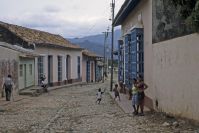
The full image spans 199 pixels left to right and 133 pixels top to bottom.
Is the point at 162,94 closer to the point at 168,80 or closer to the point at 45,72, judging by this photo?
the point at 168,80

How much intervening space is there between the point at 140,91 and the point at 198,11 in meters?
5.84

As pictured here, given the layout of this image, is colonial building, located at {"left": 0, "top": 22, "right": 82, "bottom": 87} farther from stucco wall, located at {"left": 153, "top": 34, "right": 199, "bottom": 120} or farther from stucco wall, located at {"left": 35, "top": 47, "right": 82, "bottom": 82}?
stucco wall, located at {"left": 153, "top": 34, "right": 199, "bottom": 120}

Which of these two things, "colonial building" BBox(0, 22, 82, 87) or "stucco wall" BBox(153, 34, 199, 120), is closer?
"stucco wall" BBox(153, 34, 199, 120)

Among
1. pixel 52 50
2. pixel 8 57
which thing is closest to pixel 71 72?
pixel 52 50

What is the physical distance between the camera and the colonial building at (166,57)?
11914mm

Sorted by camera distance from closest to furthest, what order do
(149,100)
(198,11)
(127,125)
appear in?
(198,11) → (127,125) → (149,100)

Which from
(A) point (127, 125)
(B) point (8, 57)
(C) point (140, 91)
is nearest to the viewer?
(A) point (127, 125)

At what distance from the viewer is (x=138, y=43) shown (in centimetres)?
2088

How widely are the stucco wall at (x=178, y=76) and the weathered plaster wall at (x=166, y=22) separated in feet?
0.76

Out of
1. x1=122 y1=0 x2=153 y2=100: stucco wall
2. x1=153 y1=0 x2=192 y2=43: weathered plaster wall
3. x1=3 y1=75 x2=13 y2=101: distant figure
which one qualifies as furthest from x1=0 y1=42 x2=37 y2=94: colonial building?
x1=153 y1=0 x2=192 y2=43: weathered plaster wall

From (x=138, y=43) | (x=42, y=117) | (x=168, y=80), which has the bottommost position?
(x=42, y=117)

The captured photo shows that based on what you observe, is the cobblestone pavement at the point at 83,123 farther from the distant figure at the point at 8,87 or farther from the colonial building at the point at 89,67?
the colonial building at the point at 89,67

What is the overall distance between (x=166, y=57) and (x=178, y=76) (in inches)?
63.8

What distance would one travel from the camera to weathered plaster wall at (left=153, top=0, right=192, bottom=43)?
13125 millimetres
